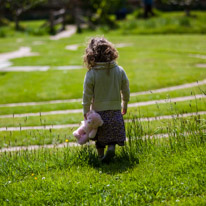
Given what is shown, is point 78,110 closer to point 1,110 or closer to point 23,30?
point 1,110

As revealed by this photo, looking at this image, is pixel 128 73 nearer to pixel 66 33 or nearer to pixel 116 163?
pixel 116 163

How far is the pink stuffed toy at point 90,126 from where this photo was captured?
482cm

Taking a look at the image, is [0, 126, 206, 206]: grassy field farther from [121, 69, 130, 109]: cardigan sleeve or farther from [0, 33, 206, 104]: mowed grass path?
[0, 33, 206, 104]: mowed grass path

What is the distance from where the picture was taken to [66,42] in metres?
22.9

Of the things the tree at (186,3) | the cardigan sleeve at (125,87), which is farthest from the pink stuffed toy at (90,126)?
the tree at (186,3)

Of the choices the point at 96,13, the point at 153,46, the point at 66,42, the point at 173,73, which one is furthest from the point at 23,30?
the point at 173,73

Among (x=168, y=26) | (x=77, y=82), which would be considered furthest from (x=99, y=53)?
(x=168, y=26)

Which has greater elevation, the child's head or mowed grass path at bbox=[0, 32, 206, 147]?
the child's head

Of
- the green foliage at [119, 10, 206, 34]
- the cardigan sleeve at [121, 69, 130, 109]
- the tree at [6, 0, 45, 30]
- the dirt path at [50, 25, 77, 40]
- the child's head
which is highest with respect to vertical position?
the child's head

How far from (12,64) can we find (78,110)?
7823 mm

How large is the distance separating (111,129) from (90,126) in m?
0.27

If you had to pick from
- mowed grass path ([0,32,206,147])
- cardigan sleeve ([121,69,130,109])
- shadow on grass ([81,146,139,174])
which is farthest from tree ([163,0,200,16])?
shadow on grass ([81,146,139,174])

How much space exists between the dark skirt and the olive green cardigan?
86 millimetres

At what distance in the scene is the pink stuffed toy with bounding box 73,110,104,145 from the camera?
15.8 ft
